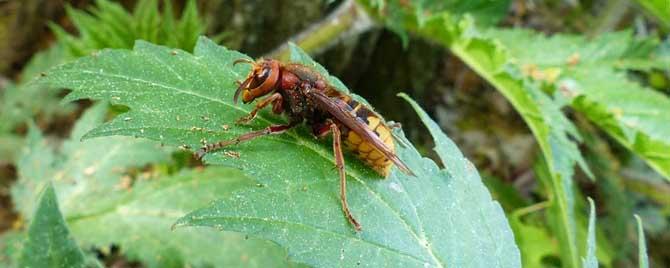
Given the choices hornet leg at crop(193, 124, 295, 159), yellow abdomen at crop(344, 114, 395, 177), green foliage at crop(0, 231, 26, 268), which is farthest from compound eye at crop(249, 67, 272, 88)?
green foliage at crop(0, 231, 26, 268)

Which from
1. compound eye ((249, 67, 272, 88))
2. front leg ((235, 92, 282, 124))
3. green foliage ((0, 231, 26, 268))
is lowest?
green foliage ((0, 231, 26, 268))

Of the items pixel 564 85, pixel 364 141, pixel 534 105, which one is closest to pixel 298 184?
pixel 364 141

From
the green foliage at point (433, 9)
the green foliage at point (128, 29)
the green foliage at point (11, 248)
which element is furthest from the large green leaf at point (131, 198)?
the green foliage at point (433, 9)

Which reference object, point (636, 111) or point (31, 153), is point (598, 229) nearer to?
point (636, 111)

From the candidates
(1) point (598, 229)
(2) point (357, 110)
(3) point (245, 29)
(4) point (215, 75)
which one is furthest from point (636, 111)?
(3) point (245, 29)

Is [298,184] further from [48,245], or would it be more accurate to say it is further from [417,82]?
[417,82]

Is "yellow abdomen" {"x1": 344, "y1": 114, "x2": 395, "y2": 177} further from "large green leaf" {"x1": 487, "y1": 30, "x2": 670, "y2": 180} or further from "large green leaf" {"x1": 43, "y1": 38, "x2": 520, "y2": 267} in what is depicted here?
"large green leaf" {"x1": 487, "y1": 30, "x2": 670, "y2": 180}

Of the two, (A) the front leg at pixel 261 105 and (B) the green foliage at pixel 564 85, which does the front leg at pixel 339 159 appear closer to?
(A) the front leg at pixel 261 105
